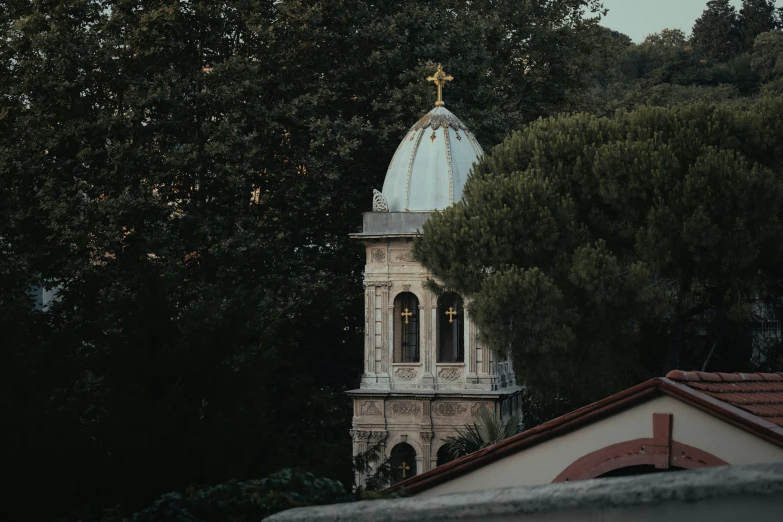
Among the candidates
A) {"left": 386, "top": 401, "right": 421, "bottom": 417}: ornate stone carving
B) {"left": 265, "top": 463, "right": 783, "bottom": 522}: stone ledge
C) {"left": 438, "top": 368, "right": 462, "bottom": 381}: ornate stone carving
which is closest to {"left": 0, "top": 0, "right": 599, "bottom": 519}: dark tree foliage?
{"left": 386, "top": 401, "right": 421, "bottom": 417}: ornate stone carving

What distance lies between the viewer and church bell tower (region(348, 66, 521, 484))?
28.9m

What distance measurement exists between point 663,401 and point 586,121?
16439mm

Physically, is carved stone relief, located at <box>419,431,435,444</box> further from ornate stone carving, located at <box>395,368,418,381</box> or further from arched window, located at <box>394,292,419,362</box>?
arched window, located at <box>394,292,419,362</box>

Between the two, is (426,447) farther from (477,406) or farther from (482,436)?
(482,436)

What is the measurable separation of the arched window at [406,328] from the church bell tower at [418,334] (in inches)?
1.0

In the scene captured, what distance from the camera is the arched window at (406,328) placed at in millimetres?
30125

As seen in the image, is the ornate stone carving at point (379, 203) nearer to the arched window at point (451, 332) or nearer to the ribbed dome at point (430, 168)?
the ribbed dome at point (430, 168)

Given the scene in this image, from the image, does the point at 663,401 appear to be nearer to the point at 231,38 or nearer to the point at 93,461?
the point at 93,461

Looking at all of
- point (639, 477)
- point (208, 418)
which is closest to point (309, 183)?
point (208, 418)

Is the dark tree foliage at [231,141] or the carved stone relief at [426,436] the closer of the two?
the carved stone relief at [426,436]

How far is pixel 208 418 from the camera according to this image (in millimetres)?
11898

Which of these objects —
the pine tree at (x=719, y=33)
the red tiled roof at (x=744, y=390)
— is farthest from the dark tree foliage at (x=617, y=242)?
the pine tree at (x=719, y=33)

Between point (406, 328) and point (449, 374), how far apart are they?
2.08 metres

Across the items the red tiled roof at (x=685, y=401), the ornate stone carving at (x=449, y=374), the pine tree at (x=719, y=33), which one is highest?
the pine tree at (x=719, y=33)
